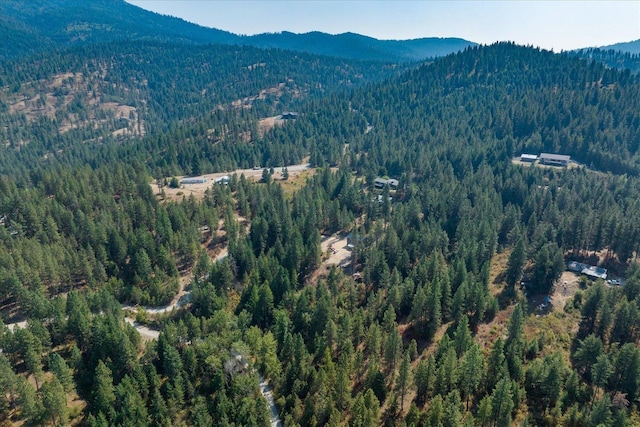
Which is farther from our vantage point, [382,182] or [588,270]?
[382,182]

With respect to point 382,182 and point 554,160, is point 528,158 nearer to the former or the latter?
point 554,160

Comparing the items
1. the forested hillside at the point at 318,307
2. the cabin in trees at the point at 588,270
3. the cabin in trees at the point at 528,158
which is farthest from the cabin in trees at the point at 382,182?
the cabin in trees at the point at 588,270

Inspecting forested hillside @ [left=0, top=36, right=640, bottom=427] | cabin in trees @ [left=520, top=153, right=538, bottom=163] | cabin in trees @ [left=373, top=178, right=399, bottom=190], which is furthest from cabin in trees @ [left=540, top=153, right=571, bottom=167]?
cabin in trees @ [left=373, top=178, right=399, bottom=190]

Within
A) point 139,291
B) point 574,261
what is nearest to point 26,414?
point 139,291

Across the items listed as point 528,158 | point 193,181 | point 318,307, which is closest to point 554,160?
point 528,158

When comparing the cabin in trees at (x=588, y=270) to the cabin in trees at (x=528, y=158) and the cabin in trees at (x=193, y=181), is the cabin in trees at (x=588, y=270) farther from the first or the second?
the cabin in trees at (x=193, y=181)

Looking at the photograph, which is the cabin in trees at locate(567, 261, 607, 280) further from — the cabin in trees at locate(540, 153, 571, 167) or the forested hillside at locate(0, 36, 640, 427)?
the cabin in trees at locate(540, 153, 571, 167)
